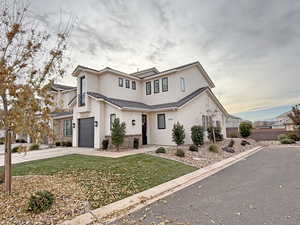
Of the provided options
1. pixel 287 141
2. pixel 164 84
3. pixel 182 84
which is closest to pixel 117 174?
pixel 164 84

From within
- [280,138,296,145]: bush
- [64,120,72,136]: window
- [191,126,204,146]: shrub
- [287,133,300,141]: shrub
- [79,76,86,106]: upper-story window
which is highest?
[79,76,86,106]: upper-story window

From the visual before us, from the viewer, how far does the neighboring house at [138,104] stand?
47.0 feet

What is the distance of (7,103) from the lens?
14.8 ft

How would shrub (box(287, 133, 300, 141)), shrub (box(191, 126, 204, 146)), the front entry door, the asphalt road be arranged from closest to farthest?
the asphalt road < shrub (box(191, 126, 204, 146)) < the front entry door < shrub (box(287, 133, 300, 141))

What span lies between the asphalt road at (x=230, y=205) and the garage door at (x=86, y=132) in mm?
11058

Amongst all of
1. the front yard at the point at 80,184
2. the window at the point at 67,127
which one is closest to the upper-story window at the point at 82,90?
the window at the point at 67,127

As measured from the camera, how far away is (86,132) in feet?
50.4

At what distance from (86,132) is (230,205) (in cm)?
1349

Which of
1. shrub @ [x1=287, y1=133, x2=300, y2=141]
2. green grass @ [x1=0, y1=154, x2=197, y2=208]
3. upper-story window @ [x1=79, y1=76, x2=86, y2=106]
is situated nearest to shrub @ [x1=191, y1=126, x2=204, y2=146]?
green grass @ [x1=0, y1=154, x2=197, y2=208]

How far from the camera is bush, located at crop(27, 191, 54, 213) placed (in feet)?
12.7

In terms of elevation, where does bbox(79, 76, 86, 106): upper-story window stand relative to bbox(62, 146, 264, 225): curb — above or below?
above

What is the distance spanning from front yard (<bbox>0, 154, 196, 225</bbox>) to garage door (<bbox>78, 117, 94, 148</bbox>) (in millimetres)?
6991

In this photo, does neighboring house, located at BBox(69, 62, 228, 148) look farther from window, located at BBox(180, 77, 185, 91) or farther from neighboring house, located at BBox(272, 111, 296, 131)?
neighboring house, located at BBox(272, 111, 296, 131)

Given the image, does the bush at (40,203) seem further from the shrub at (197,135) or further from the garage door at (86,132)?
the shrub at (197,135)
